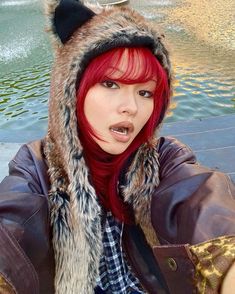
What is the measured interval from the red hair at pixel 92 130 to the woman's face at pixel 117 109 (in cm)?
2

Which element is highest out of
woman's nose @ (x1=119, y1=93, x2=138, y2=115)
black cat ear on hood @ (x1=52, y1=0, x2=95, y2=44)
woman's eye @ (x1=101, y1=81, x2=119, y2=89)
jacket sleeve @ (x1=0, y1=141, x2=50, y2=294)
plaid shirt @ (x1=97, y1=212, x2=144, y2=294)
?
black cat ear on hood @ (x1=52, y1=0, x2=95, y2=44)

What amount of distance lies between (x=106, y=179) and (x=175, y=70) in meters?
6.06

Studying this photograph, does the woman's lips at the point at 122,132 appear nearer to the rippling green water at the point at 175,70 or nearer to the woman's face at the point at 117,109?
the woman's face at the point at 117,109

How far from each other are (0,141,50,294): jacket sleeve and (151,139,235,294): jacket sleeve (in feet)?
1.42

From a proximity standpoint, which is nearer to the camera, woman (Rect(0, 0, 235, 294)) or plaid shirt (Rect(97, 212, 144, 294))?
woman (Rect(0, 0, 235, 294))

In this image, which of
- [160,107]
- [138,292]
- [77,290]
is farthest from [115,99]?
[138,292]

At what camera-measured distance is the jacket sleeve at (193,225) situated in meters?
1.22

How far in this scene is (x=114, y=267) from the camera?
177 centimetres

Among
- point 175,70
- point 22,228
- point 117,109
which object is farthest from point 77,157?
point 175,70

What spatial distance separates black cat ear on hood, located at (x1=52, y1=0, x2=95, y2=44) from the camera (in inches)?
62.6

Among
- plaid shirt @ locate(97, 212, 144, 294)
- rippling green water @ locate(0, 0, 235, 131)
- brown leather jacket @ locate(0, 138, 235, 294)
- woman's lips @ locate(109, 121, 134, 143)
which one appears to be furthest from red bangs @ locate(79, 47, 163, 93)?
rippling green water @ locate(0, 0, 235, 131)

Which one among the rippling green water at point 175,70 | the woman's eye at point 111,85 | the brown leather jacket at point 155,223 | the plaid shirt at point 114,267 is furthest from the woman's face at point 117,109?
the rippling green water at point 175,70

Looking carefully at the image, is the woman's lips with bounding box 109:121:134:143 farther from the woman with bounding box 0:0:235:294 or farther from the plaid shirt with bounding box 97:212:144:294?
the plaid shirt with bounding box 97:212:144:294

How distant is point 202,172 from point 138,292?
682 millimetres
